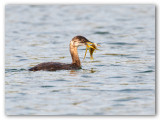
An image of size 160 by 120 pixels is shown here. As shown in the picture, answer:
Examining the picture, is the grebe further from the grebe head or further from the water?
the water

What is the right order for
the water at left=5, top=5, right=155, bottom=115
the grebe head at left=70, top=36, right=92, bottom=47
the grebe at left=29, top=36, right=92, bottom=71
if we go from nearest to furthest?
1. the water at left=5, top=5, right=155, bottom=115
2. the grebe at left=29, top=36, right=92, bottom=71
3. the grebe head at left=70, top=36, right=92, bottom=47

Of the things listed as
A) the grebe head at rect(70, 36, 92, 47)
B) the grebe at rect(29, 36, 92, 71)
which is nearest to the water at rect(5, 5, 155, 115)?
the grebe at rect(29, 36, 92, 71)

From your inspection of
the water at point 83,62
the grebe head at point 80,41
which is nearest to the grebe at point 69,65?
the grebe head at point 80,41

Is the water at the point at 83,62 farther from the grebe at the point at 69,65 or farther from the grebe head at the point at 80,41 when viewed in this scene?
the grebe head at the point at 80,41

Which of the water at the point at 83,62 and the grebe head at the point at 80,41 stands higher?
the grebe head at the point at 80,41

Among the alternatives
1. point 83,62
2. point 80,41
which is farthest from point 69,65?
point 83,62

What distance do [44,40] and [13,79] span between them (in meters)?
7.27

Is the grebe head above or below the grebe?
above

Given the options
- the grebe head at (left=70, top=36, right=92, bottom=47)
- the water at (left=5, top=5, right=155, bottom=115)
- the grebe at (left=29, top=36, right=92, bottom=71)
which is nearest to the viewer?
the water at (left=5, top=5, right=155, bottom=115)

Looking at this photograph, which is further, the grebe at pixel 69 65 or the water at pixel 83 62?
the grebe at pixel 69 65

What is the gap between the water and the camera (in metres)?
8.46

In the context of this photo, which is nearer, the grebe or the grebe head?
the grebe

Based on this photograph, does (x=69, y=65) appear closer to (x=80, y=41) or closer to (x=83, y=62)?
(x=80, y=41)

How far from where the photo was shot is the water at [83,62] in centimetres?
846
